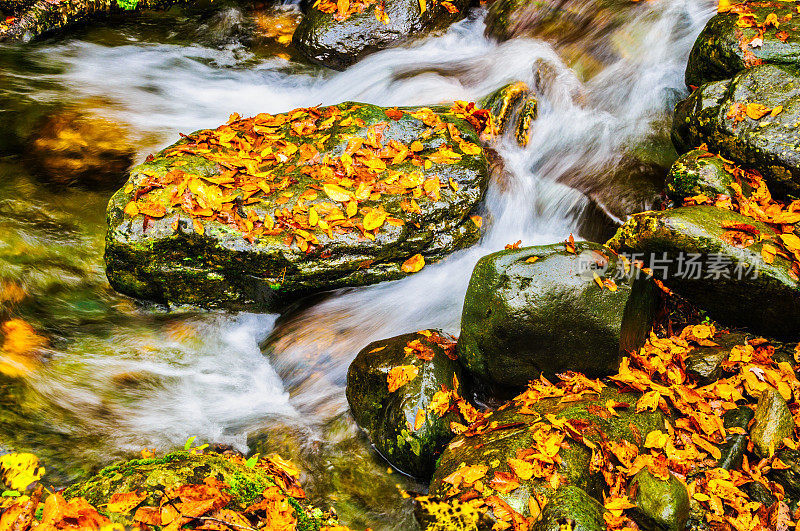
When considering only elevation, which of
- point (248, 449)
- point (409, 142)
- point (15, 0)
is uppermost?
point (15, 0)

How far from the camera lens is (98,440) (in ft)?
13.7

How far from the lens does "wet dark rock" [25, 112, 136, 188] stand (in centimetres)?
643

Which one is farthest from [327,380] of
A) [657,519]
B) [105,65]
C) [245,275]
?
[105,65]

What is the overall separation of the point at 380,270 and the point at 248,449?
211 cm

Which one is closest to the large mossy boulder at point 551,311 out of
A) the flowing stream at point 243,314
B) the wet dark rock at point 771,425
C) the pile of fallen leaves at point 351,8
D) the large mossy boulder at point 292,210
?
the wet dark rock at point 771,425

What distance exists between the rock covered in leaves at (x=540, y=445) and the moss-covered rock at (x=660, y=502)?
0.26m

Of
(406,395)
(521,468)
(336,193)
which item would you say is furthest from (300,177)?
(521,468)

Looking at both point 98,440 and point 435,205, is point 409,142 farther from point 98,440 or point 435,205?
point 98,440

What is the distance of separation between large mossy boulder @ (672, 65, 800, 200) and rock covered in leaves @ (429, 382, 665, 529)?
298cm

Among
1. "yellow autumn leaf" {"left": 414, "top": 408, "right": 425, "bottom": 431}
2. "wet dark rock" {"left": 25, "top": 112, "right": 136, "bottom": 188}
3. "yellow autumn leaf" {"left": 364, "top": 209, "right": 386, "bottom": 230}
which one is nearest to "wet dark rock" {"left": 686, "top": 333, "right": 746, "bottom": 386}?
"yellow autumn leaf" {"left": 414, "top": 408, "right": 425, "bottom": 431}

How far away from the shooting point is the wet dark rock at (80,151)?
21.1ft

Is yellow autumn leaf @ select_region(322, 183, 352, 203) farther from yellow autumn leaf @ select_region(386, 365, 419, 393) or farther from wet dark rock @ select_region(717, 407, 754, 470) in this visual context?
wet dark rock @ select_region(717, 407, 754, 470)

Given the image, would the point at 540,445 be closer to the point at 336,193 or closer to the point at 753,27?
the point at 336,193

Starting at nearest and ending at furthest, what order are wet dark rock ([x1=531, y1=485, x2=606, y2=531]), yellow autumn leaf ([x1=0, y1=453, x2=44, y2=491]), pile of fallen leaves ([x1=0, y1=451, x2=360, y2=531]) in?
pile of fallen leaves ([x1=0, y1=451, x2=360, y2=531])
wet dark rock ([x1=531, y1=485, x2=606, y2=531])
yellow autumn leaf ([x1=0, y1=453, x2=44, y2=491])
